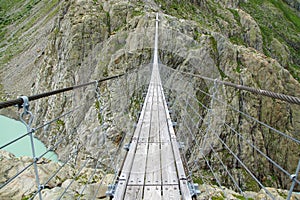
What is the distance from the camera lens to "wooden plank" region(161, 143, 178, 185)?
2612 millimetres

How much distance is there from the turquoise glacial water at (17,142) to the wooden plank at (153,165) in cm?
930

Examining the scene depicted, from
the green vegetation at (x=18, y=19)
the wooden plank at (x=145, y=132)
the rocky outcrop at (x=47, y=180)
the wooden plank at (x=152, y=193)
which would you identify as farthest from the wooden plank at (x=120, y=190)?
the green vegetation at (x=18, y=19)

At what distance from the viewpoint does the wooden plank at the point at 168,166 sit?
2612 mm

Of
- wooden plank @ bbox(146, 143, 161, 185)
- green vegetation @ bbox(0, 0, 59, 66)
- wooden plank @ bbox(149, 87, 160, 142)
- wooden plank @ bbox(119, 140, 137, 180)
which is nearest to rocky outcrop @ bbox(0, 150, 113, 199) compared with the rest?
wooden plank @ bbox(119, 140, 137, 180)

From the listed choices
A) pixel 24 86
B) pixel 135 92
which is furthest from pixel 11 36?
pixel 135 92

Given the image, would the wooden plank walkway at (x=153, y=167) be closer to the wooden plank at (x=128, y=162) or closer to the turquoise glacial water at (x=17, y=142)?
the wooden plank at (x=128, y=162)

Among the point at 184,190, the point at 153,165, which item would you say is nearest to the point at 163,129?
the point at 153,165

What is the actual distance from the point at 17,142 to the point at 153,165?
1321 centimetres

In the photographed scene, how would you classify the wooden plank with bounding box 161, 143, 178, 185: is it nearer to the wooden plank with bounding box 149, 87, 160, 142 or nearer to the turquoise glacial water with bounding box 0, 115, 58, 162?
the wooden plank with bounding box 149, 87, 160, 142

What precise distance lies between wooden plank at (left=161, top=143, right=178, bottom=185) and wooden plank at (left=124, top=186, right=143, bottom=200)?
283 millimetres

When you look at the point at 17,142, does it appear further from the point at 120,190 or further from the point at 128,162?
the point at 120,190

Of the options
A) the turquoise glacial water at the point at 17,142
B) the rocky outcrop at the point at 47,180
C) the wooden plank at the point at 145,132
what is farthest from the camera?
the turquoise glacial water at the point at 17,142

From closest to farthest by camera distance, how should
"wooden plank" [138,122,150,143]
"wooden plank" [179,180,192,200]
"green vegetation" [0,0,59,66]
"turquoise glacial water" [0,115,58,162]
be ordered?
"wooden plank" [179,180,192,200] → "wooden plank" [138,122,150,143] → "turquoise glacial water" [0,115,58,162] → "green vegetation" [0,0,59,66]

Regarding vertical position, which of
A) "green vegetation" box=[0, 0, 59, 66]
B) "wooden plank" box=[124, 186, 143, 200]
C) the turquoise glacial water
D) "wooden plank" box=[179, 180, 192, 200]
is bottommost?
the turquoise glacial water
